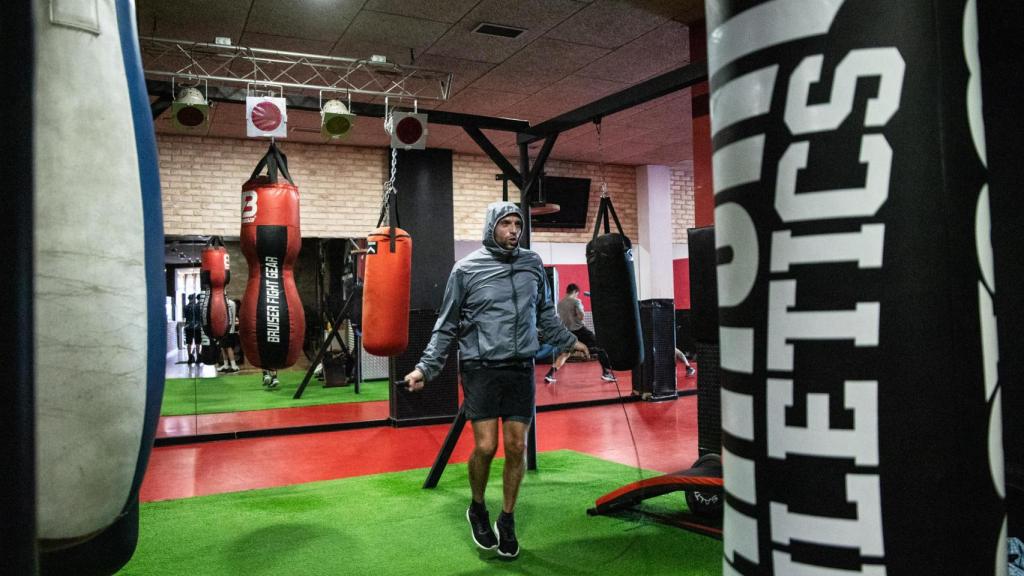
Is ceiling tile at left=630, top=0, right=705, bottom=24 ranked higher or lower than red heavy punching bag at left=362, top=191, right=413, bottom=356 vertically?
higher

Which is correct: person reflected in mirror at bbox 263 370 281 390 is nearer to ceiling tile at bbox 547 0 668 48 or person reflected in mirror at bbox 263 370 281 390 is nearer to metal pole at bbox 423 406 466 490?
metal pole at bbox 423 406 466 490

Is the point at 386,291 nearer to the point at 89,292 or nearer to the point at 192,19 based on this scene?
the point at 192,19

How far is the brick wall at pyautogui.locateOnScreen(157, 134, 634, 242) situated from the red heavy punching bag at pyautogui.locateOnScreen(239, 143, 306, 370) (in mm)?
5183

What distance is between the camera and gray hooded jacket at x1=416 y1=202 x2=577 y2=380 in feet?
10.8

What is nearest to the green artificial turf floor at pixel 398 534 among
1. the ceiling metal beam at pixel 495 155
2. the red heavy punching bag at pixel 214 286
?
the ceiling metal beam at pixel 495 155

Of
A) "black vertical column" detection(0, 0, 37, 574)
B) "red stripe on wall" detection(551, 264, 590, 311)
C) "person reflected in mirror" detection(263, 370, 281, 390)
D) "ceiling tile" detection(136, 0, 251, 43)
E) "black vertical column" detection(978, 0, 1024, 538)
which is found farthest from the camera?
"red stripe on wall" detection(551, 264, 590, 311)

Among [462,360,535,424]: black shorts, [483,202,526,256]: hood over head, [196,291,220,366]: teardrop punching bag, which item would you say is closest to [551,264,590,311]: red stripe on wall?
[196,291,220,366]: teardrop punching bag

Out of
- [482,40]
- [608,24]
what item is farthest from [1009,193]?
[482,40]

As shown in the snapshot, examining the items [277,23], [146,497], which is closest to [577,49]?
[277,23]

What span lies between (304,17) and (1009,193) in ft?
17.4

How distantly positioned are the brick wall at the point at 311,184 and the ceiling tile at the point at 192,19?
251 centimetres

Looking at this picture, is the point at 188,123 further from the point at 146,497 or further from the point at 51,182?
the point at 51,182

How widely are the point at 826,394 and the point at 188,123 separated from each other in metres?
5.11

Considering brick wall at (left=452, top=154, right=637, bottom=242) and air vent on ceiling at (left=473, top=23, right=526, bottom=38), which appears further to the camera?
brick wall at (left=452, top=154, right=637, bottom=242)
